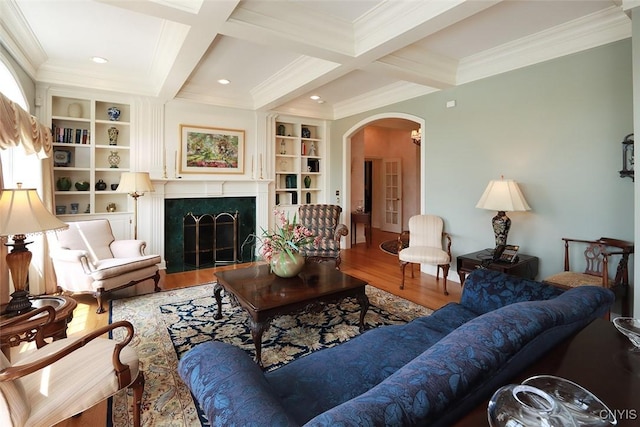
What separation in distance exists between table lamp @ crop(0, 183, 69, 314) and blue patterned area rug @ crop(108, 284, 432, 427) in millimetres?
889

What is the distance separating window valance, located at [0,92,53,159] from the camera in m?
2.63

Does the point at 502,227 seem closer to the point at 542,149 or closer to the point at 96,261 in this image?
the point at 542,149

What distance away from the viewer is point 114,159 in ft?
16.2

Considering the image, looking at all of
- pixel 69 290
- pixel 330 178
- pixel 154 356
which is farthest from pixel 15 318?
pixel 330 178

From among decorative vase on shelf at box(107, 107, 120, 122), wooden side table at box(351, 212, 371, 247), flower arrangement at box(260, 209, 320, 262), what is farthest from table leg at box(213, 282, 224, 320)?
wooden side table at box(351, 212, 371, 247)

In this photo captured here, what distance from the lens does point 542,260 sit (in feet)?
11.7

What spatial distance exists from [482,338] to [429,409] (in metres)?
0.32

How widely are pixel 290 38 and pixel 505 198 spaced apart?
8.80 feet

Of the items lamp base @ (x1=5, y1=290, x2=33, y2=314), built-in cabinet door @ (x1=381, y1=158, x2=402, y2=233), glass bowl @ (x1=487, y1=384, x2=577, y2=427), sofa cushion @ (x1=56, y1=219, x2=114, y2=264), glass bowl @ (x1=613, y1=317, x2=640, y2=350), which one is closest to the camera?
glass bowl @ (x1=487, y1=384, x2=577, y2=427)

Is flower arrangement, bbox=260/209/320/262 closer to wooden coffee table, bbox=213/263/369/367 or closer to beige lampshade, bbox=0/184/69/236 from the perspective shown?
wooden coffee table, bbox=213/263/369/367

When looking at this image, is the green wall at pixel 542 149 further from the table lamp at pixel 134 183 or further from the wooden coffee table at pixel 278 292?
the table lamp at pixel 134 183

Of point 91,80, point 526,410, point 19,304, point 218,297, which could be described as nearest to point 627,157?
point 526,410

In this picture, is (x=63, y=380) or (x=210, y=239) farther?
(x=210, y=239)

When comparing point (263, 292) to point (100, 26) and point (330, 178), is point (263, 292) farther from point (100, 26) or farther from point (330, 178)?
point (330, 178)
